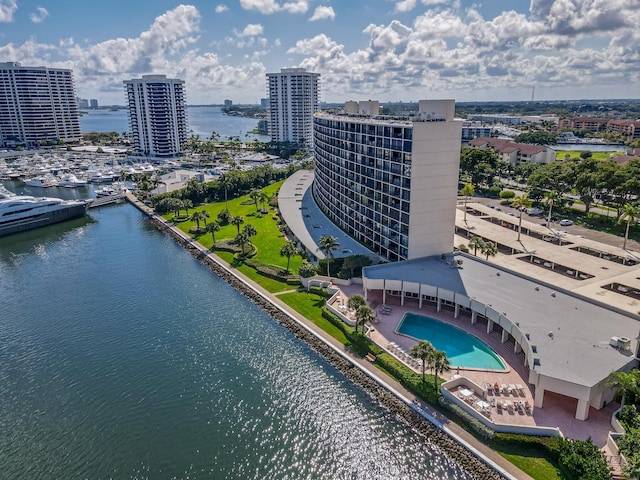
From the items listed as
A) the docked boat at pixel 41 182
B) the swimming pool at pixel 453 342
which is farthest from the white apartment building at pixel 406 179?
the docked boat at pixel 41 182

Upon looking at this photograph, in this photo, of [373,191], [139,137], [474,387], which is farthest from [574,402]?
[139,137]

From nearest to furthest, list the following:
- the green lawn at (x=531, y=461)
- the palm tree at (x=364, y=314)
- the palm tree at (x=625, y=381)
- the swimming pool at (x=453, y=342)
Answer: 1. the green lawn at (x=531, y=461)
2. the palm tree at (x=625, y=381)
3. the swimming pool at (x=453, y=342)
4. the palm tree at (x=364, y=314)

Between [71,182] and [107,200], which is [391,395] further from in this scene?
[71,182]

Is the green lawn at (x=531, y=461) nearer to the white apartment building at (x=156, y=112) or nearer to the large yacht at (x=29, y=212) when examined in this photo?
the large yacht at (x=29, y=212)

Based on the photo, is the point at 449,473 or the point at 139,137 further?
the point at 139,137

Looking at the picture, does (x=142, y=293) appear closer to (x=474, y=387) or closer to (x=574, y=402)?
(x=474, y=387)

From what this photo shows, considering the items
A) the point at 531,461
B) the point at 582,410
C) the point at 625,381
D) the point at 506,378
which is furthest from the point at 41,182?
the point at 625,381

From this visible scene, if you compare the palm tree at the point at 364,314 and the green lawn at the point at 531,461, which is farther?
the palm tree at the point at 364,314
